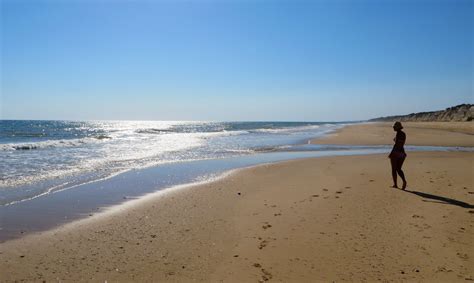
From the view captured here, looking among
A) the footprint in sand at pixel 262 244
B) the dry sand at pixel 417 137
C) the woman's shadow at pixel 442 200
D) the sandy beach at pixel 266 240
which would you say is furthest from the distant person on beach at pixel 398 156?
the dry sand at pixel 417 137

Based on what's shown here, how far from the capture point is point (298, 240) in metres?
5.99

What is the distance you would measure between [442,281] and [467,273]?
46 cm

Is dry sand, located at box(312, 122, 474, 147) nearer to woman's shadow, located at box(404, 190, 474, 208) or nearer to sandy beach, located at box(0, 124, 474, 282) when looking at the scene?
woman's shadow, located at box(404, 190, 474, 208)

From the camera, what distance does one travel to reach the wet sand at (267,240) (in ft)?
15.8

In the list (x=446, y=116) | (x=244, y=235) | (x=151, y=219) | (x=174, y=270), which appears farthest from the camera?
(x=446, y=116)

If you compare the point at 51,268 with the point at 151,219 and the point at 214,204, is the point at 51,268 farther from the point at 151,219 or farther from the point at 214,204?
the point at 214,204

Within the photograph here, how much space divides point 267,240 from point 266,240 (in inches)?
0.7

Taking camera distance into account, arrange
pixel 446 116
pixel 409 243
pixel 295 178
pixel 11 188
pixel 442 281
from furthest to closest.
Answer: pixel 446 116 < pixel 295 178 < pixel 11 188 < pixel 409 243 < pixel 442 281

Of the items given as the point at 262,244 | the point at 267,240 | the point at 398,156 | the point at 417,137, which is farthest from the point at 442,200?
the point at 417,137

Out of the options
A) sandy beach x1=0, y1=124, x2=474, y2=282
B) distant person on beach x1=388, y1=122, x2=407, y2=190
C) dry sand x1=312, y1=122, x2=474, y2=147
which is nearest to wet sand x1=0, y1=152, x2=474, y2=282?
sandy beach x1=0, y1=124, x2=474, y2=282

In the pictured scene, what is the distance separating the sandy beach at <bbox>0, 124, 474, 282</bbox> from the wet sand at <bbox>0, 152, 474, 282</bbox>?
2 centimetres

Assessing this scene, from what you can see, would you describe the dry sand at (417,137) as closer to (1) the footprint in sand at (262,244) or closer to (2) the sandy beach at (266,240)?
(2) the sandy beach at (266,240)

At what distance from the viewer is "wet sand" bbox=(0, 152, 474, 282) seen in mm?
4828

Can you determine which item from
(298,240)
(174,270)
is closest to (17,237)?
(174,270)
